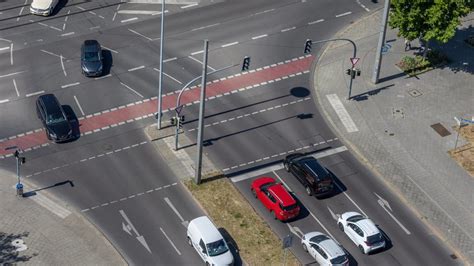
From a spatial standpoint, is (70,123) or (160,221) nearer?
(160,221)

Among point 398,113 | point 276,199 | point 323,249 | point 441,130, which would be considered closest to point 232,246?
point 276,199

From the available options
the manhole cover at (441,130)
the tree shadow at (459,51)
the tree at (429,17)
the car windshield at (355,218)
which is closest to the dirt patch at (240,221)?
the car windshield at (355,218)

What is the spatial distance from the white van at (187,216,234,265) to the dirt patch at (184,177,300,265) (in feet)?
6.81

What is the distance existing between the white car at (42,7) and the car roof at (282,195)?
3875 centimetres

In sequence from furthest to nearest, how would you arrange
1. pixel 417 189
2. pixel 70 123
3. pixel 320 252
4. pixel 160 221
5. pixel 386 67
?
pixel 386 67, pixel 70 123, pixel 417 189, pixel 160 221, pixel 320 252

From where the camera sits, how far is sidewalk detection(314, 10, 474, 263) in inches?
2699

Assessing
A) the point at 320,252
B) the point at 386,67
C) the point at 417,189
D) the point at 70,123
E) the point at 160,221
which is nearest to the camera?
the point at 320,252

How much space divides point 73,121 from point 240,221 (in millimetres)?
20968

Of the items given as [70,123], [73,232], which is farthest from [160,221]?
[70,123]

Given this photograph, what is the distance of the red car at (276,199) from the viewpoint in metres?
64.6

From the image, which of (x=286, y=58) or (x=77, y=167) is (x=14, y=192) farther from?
(x=286, y=58)

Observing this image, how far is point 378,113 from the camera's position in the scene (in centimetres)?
7825

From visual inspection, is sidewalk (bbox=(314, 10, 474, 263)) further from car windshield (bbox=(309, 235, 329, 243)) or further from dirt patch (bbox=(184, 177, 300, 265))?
dirt patch (bbox=(184, 177, 300, 265))

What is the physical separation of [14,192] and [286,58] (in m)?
33.1
